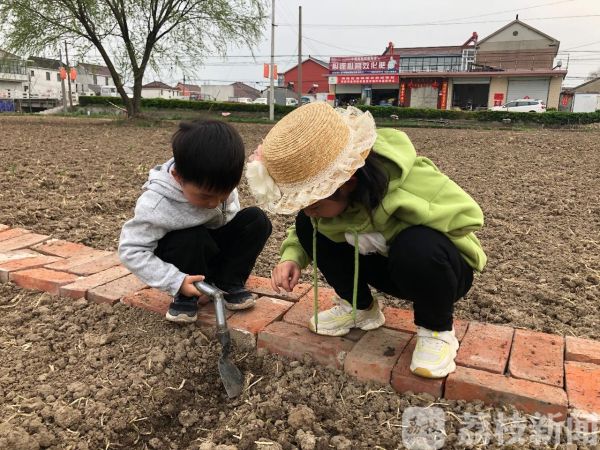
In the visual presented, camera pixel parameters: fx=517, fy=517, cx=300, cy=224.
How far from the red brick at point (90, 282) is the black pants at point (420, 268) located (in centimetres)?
92

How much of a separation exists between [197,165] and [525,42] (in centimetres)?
4119

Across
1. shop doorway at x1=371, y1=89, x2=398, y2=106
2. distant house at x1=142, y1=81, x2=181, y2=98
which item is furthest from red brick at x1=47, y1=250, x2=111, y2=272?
distant house at x1=142, y1=81, x2=181, y2=98

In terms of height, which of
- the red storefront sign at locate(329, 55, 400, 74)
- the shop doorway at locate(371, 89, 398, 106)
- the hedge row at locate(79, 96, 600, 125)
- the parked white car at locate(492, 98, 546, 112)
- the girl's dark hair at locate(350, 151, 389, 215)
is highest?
the red storefront sign at locate(329, 55, 400, 74)

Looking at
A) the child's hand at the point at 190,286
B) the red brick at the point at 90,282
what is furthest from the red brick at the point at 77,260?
the child's hand at the point at 190,286

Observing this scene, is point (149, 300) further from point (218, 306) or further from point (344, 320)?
point (344, 320)

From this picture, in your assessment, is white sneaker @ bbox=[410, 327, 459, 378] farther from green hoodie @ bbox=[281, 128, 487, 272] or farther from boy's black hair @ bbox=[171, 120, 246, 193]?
boy's black hair @ bbox=[171, 120, 246, 193]

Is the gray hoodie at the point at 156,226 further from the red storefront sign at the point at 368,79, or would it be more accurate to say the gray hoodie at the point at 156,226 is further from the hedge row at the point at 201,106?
the red storefront sign at the point at 368,79

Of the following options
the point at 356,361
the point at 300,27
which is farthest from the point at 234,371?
the point at 300,27

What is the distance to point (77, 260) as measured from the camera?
7.48 ft

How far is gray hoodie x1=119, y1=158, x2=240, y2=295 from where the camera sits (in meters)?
1.62

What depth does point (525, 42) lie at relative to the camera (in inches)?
1457

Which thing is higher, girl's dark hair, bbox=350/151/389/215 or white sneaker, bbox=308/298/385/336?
girl's dark hair, bbox=350/151/389/215

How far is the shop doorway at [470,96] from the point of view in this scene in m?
31.4

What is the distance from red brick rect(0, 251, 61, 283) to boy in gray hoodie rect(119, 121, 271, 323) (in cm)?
78
